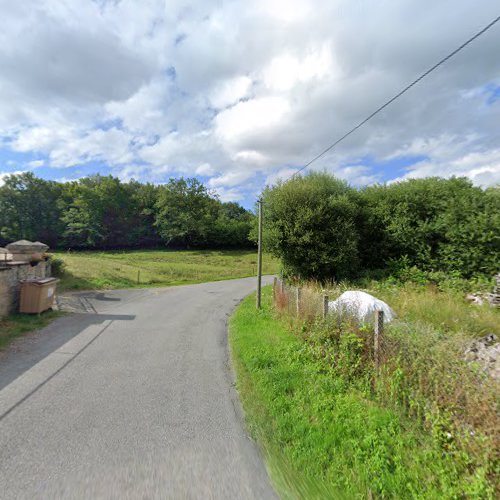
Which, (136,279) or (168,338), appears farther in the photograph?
(136,279)

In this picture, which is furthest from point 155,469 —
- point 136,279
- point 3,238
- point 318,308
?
point 3,238

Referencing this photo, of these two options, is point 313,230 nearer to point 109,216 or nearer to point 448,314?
point 448,314

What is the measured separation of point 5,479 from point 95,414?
1102 millimetres

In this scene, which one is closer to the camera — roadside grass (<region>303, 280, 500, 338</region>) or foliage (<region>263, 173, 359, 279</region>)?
roadside grass (<region>303, 280, 500, 338</region>)

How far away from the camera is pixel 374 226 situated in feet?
40.0

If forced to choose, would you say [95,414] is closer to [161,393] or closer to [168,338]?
[161,393]

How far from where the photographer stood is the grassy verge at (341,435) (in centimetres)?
242

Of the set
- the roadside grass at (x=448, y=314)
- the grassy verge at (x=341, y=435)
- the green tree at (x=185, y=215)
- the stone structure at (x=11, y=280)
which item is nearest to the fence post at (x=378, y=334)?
the grassy verge at (x=341, y=435)

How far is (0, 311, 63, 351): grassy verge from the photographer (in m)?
6.61

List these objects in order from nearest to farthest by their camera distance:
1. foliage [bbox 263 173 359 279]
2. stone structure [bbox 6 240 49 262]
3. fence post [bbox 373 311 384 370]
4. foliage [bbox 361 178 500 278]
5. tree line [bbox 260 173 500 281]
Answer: fence post [bbox 373 311 384 370] → foliage [bbox 361 178 500 278] → tree line [bbox 260 173 500 281] → foliage [bbox 263 173 359 279] → stone structure [bbox 6 240 49 262]

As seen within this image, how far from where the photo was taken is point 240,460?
2828 millimetres

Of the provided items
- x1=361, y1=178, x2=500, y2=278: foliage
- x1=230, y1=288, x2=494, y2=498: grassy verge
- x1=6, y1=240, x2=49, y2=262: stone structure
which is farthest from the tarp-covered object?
x1=6, y1=240, x2=49, y2=262: stone structure

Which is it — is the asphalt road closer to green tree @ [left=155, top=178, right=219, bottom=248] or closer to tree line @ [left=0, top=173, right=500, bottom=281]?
tree line @ [left=0, top=173, right=500, bottom=281]

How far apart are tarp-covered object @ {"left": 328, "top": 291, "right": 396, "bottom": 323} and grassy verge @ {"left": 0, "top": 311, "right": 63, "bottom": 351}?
7384mm
